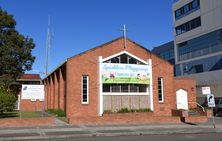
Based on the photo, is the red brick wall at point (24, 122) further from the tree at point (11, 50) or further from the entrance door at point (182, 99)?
the entrance door at point (182, 99)

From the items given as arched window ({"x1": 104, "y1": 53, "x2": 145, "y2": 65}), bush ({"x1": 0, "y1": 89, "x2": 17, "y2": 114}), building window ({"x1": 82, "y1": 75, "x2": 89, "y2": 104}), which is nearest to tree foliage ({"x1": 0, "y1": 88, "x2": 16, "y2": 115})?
bush ({"x1": 0, "y1": 89, "x2": 17, "y2": 114})

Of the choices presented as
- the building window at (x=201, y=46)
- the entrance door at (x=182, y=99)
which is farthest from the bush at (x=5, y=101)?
the building window at (x=201, y=46)

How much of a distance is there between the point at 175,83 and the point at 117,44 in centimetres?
800

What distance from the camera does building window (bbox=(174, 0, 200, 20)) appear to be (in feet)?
172

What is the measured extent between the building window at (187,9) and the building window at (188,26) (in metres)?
1.74

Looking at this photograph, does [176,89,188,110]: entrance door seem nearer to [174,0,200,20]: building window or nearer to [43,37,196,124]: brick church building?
[43,37,196,124]: brick church building

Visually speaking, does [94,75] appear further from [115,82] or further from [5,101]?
[5,101]

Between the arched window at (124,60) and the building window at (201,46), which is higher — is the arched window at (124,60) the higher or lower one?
the lower one

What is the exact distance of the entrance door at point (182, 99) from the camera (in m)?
33.2

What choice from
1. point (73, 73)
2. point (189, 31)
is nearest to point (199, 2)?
point (189, 31)

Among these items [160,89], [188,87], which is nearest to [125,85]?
[160,89]

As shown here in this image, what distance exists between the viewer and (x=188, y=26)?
54.6 m

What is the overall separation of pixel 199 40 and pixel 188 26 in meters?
4.15

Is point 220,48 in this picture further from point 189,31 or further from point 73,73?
point 73,73
